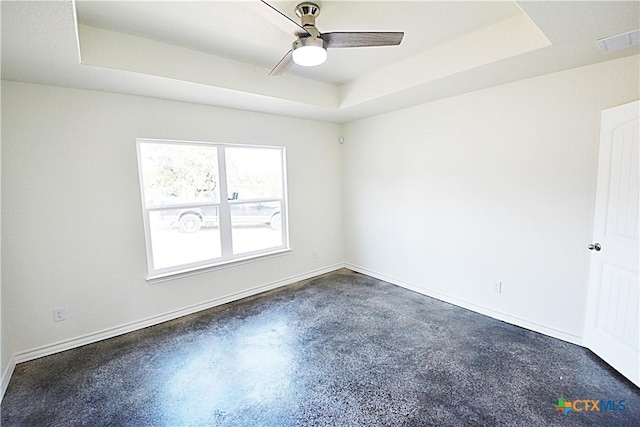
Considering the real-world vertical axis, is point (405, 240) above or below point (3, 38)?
below

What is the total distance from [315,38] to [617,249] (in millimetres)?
2694

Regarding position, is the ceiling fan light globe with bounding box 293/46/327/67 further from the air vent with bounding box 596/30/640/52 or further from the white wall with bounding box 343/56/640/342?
the white wall with bounding box 343/56/640/342

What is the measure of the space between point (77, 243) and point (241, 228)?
1.66 metres

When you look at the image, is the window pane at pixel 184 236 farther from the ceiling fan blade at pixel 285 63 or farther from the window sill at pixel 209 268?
the ceiling fan blade at pixel 285 63

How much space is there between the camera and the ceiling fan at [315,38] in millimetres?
1822

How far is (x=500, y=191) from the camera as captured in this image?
2.99 metres

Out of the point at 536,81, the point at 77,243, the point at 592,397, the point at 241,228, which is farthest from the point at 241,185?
the point at 592,397

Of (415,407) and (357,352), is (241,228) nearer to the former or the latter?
(357,352)

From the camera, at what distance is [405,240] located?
398 centimetres

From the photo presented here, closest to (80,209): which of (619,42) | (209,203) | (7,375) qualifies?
(209,203)

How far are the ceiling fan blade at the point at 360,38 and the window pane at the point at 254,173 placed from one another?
6.93 feet

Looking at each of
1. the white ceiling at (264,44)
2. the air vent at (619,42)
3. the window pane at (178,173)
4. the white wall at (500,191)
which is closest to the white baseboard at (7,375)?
the window pane at (178,173)
